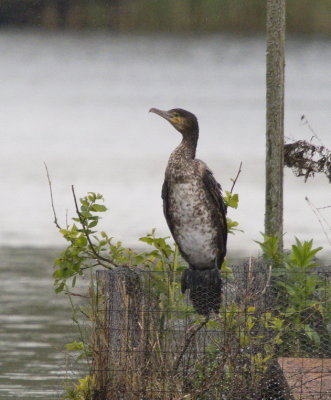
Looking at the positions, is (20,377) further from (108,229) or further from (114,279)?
(108,229)

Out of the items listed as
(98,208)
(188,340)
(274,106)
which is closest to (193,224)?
(98,208)

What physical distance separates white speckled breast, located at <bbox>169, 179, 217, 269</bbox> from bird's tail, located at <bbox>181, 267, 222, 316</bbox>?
11 centimetres

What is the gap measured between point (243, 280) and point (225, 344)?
0.70 metres

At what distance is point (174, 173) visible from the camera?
25.5 ft

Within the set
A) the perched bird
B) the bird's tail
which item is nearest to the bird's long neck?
the perched bird

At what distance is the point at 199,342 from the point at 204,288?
35cm

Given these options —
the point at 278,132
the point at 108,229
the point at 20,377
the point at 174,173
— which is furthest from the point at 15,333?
the point at 108,229

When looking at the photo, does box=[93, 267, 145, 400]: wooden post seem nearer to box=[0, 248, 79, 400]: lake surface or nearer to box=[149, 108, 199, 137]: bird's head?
box=[0, 248, 79, 400]: lake surface

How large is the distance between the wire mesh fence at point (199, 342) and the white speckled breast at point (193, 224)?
25cm

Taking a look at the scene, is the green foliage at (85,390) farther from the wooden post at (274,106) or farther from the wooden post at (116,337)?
the wooden post at (274,106)

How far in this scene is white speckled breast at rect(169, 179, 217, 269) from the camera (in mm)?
7758

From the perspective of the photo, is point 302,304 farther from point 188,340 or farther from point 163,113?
point 163,113

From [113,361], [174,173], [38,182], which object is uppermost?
[38,182]

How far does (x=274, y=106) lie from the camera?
910 cm
